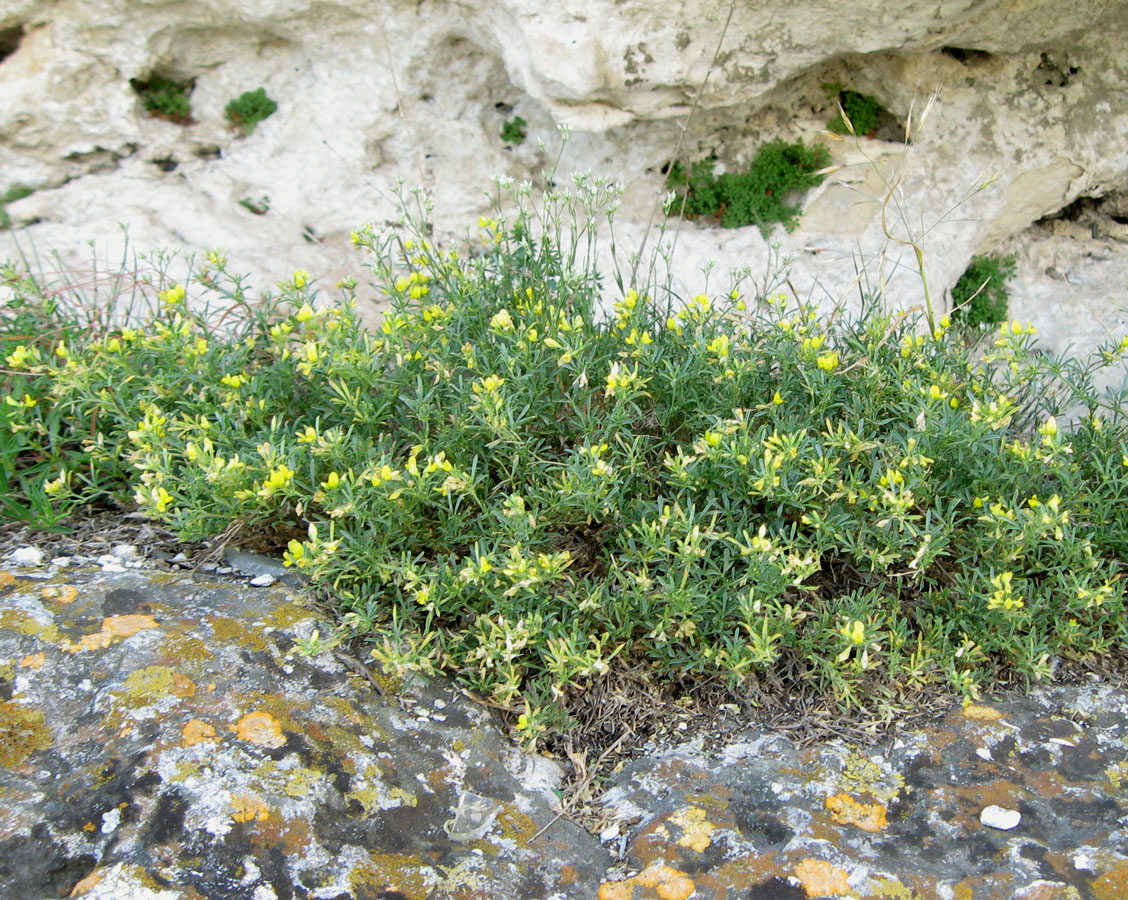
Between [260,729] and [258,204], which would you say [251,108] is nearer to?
[258,204]

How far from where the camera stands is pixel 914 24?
13.3 ft

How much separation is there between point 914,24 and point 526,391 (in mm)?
2697

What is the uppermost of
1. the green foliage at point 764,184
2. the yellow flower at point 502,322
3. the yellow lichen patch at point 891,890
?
the green foliage at point 764,184

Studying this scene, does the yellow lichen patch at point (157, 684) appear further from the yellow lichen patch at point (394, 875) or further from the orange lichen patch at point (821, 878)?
the orange lichen patch at point (821, 878)

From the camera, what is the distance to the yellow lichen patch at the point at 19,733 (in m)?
2.25

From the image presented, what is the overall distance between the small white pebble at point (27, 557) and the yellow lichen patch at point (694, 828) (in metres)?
2.35

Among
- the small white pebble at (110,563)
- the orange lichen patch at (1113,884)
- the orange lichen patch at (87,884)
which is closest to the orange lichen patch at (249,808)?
the orange lichen patch at (87,884)

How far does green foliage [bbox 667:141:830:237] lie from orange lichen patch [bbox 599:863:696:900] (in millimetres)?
3643

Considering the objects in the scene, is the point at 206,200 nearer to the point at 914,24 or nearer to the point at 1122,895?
the point at 914,24

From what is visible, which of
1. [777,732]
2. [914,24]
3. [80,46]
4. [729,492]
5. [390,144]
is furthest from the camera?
[390,144]

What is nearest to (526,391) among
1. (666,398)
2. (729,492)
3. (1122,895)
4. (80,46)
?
(666,398)

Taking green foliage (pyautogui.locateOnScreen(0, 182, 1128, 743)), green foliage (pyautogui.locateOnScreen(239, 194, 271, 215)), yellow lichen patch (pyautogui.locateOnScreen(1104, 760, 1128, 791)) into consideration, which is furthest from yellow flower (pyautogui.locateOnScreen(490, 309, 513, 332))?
green foliage (pyautogui.locateOnScreen(239, 194, 271, 215))

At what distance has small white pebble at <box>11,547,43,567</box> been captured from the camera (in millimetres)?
3051

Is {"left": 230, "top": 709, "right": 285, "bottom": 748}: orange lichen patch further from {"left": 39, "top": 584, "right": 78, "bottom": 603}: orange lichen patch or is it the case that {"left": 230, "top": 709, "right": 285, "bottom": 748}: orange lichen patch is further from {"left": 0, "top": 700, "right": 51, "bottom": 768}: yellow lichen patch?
{"left": 39, "top": 584, "right": 78, "bottom": 603}: orange lichen patch
